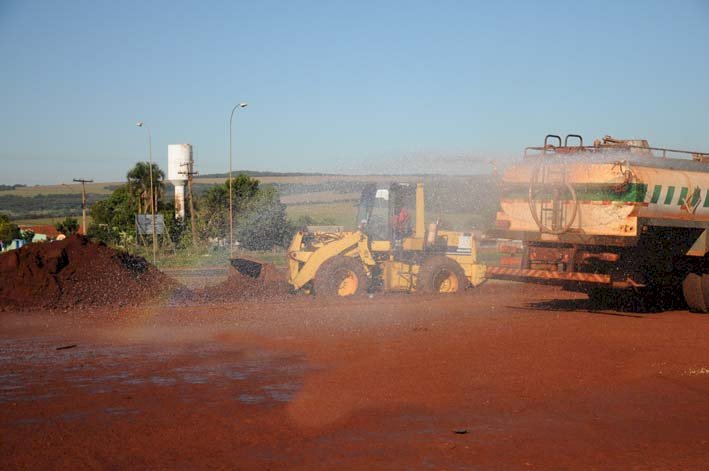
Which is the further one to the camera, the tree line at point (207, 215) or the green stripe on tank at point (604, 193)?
the tree line at point (207, 215)

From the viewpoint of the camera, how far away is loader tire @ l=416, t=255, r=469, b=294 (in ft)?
65.1

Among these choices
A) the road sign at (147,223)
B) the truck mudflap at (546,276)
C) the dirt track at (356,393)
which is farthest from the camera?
the road sign at (147,223)

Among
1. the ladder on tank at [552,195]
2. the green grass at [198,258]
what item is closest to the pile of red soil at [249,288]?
the ladder on tank at [552,195]

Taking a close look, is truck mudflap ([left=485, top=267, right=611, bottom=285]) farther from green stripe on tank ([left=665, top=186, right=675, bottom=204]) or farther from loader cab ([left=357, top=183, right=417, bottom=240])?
loader cab ([left=357, top=183, right=417, bottom=240])

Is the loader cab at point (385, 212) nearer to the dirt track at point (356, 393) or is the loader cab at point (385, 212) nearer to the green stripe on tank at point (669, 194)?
the dirt track at point (356, 393)

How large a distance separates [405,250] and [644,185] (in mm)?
6934

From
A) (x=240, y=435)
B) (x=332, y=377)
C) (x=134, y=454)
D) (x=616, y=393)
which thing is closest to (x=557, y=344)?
(x=616, y=393)

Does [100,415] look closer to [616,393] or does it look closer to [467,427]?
[467,427]

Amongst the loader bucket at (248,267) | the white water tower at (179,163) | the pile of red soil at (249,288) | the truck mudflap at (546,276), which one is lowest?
the pile of red soil at (249,288)

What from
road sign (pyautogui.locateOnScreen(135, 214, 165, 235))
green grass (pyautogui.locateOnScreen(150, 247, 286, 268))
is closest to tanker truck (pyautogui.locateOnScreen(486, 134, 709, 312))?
green grass (pyautogui.locateOnScreen(150, 247, 286, 268))

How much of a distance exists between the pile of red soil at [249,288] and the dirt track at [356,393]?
4449 millimetres

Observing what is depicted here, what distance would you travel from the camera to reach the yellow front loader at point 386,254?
18969 mm

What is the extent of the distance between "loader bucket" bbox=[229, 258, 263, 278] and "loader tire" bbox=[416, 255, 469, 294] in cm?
468

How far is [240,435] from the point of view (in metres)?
7.15
